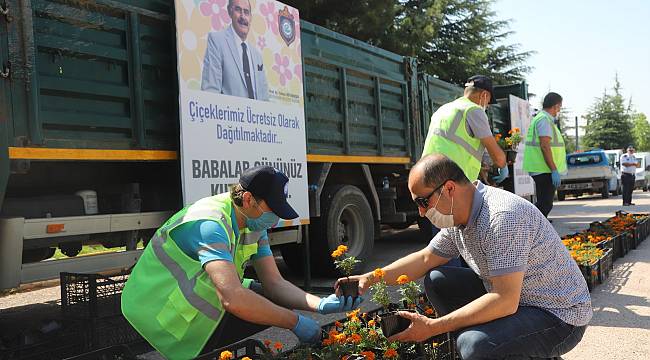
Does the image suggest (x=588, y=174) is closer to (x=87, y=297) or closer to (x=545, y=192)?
(x=545, y=192)

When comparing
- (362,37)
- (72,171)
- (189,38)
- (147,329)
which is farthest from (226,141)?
(362,37)

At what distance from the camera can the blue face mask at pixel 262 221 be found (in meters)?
2.79

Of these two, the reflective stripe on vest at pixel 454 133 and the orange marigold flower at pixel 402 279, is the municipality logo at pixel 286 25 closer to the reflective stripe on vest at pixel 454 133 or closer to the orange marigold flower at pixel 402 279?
the reflective stripe on vest at pixel 454 133

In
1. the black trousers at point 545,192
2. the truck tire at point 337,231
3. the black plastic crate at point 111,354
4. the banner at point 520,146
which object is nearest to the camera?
the black plastic crate at point 111,354

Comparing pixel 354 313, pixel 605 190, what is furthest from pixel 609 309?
pixel 605 190

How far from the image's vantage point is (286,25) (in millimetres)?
5691

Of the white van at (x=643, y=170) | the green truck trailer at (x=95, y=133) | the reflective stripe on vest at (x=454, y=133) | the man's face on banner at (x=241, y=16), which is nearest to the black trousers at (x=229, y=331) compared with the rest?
the green truck trailer at (x=95, y=133)

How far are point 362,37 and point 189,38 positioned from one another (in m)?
9.55

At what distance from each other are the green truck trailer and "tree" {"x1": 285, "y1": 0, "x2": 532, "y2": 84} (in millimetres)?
7133

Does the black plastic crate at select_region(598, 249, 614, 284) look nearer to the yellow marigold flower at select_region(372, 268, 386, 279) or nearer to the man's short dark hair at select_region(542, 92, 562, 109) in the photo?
the man's short dark hair at select_region(542, 92, 562, 109)

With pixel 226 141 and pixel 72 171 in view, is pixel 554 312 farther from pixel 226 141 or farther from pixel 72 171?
pixel 72 171

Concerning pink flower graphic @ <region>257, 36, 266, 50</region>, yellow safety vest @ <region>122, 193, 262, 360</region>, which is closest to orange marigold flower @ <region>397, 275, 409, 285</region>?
yellow safety vest @ <region>122, 193, 262, 360</region>

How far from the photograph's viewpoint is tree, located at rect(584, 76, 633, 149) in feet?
142

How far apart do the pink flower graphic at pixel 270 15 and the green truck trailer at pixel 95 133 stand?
1.84 feet
